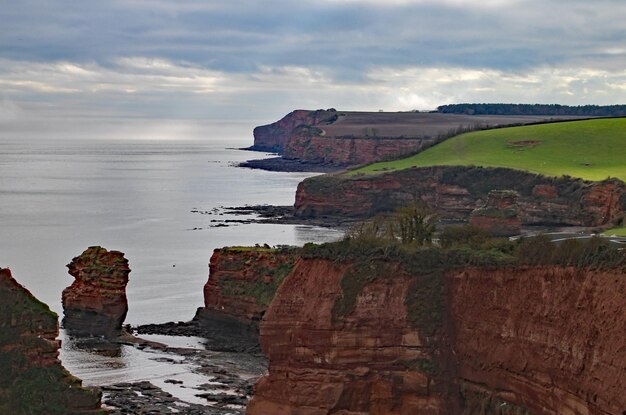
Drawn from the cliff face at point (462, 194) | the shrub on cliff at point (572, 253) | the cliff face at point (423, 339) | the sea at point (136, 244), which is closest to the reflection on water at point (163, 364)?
the sea at point (136, 244)

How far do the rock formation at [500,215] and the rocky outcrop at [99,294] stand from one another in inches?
1942

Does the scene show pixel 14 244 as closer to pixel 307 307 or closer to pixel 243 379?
pixel 243 379

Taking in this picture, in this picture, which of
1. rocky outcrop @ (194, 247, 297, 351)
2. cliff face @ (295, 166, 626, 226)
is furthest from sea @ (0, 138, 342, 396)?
cliff face @ (295, 166, 626, 226)

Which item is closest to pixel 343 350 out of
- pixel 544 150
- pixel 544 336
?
pixel 544 336

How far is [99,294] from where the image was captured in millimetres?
85438

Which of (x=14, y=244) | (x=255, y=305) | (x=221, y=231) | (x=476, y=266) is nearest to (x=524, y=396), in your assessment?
(x=476, y=266)

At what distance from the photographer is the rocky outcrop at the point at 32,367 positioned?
46.3m

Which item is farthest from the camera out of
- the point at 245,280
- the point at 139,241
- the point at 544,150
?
the point at 544,150

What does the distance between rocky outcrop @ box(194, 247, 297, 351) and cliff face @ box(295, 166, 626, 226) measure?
56378 millimetres

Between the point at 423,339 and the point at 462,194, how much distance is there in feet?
363

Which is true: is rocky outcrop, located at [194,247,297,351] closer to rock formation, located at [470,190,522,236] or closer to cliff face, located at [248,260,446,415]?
cliff face, located at [248,260,446,415]

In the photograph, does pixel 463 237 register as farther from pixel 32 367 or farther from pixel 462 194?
pixel 462 194

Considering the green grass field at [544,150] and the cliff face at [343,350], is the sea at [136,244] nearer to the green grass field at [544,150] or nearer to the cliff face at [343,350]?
the cliff face at [343,350]

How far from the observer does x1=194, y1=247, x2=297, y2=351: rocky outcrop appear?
83.9 m
